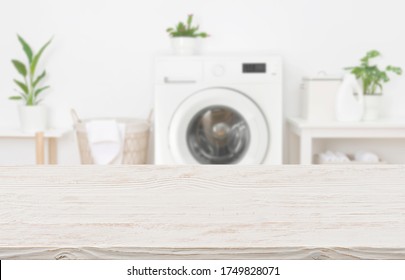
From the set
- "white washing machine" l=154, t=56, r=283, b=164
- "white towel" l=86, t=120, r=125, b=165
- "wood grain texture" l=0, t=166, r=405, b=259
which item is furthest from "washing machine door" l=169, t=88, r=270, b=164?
"wood grain texture" l=0, t=166, r=405, b=259

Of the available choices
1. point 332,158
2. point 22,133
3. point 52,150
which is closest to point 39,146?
point 22,133

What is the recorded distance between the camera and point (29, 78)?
3682mm

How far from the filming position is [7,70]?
3.68 meters

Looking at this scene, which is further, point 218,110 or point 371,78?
point 371,78

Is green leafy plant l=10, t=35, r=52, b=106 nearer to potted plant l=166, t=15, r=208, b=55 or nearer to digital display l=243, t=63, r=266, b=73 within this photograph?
potted plant l=166, t=15, r=208, b=55

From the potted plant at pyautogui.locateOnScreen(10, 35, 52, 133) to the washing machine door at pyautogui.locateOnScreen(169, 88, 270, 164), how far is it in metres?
0.83

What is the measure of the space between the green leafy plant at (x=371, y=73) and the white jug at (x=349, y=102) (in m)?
0.08

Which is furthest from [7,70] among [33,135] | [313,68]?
[313,68]

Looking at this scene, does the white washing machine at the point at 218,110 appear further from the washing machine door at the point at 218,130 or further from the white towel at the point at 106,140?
the white towel at the point at 106,140

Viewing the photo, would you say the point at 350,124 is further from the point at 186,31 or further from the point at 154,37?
the point at 154,37

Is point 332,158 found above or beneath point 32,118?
beneath

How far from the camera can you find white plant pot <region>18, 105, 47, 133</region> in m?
3.43

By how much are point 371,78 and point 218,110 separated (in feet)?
3.03
